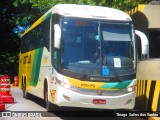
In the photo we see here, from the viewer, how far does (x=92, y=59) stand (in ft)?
35.0

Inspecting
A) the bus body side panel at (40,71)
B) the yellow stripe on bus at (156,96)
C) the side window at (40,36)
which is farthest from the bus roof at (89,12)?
the yellow stripe on bus at (156,96)

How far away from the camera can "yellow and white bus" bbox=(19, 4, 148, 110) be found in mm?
10414

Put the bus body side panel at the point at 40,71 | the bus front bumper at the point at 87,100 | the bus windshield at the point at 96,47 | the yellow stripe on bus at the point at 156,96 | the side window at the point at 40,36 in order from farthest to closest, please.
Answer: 1. the yellow stripe on bus at the point at 156,96
2. the side window at the point at 40,36
3. the bus body side panel at the point at 40,71
4. the bus windshield at the point at 96,47
5. the bus front bumper at the point at 87,100

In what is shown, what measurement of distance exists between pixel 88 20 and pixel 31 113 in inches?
147

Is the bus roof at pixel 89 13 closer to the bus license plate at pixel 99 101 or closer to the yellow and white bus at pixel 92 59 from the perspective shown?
the yellow and white bus at pixel 92 59

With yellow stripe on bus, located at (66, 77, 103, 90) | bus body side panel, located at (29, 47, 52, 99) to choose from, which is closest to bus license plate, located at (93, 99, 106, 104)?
yellow stripe on bus, located at (66, 77, 103, 90)

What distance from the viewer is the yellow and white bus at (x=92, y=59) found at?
1041 centimetres

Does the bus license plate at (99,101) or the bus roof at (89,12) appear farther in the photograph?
the bus roof at (89,12)

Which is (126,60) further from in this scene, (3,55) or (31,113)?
(3,55)

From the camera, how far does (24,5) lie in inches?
1532

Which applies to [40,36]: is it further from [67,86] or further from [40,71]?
[67,86]

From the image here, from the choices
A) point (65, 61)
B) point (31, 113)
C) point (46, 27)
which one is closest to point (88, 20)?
point (65, 61)

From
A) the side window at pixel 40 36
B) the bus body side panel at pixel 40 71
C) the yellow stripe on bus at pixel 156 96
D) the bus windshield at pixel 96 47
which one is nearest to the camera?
the bus windshield at pixel 96 47

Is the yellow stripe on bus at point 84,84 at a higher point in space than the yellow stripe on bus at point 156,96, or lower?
higher
